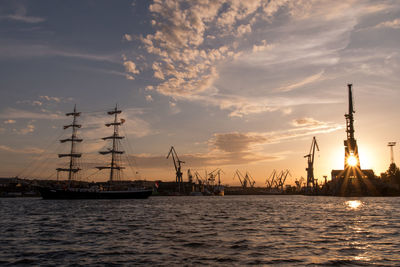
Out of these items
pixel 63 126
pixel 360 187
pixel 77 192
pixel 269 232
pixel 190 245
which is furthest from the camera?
pixel 360 187

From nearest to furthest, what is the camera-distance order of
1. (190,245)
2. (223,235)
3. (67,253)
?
(67,253)
(190,245)
(223,235)

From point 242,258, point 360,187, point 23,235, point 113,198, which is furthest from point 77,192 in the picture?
point 360,187

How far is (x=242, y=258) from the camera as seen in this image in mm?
19078

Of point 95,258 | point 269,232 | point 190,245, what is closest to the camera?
point 95,258

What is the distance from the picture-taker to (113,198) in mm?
135875

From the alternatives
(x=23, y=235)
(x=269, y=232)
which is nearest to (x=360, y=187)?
(x=269, y=232)

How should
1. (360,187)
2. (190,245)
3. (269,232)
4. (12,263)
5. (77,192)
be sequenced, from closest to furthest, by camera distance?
1. (12,263)
2. (190,245)
3. (269,232)
4. (77,192)
5. (360,187)

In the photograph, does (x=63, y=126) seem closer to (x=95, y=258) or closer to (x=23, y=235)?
(x=23, y=235)

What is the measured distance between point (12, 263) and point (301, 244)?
18.3m

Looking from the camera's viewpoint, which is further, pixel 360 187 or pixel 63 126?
pixel 360 187

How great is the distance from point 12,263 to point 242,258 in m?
12.8

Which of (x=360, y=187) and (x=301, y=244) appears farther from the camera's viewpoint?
(x=360, y=187)

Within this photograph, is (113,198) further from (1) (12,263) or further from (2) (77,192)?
(1) (12,263)

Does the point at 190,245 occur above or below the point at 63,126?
below
